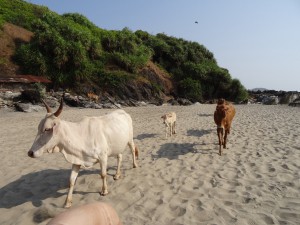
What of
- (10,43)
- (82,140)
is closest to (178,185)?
(82,140)

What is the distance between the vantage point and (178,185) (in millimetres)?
5832

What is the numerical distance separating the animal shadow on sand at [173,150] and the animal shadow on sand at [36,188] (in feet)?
7.11

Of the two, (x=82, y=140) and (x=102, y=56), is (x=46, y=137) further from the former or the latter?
(x=102, y=56)

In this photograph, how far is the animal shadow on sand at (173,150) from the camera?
8258 millimetres

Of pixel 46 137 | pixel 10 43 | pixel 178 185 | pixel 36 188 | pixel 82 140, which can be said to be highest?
pixel 10 43

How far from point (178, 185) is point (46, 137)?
271 centimetres

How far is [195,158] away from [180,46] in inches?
1559

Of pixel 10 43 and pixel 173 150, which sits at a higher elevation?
pixel 10 43

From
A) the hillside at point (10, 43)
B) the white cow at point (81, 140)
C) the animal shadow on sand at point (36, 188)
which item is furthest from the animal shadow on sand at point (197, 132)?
the hillside at point (10, 43)

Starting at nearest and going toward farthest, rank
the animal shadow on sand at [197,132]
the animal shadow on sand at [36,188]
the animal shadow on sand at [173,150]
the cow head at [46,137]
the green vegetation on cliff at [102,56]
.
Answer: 1. the cow head at [46,137]
2. the animal shadow on sand at [36,188]
3. the animal shadow on sand at [173,150]
4. the animal shadow on sand at [197,132]
5. the green vegetation on cliff at [102,56]

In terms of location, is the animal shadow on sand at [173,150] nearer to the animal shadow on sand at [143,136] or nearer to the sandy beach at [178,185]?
the sandy beach at [178,185]

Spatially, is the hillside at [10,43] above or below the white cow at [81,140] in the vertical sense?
above

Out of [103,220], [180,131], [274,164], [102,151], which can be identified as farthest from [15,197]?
[180,131]

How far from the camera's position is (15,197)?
556 cm
